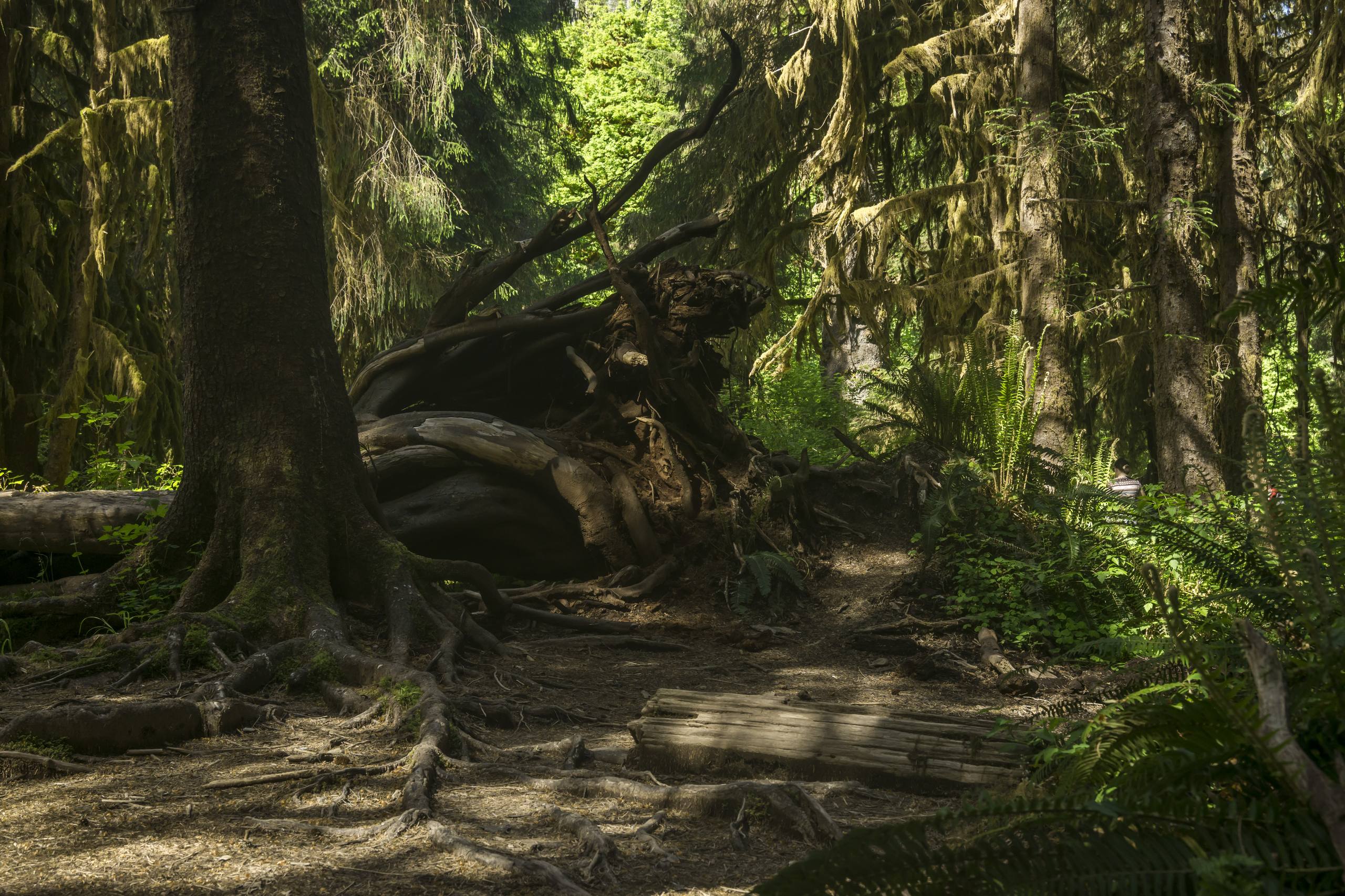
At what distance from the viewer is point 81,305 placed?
8828 mm

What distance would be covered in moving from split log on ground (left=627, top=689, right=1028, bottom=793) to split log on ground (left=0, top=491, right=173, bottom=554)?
4214 millimetres

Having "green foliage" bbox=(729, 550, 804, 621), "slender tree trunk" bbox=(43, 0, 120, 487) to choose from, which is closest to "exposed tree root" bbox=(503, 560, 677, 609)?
"green foliage" bbox=(729, 550, 804, 621)

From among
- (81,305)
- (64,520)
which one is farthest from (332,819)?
(81,305)

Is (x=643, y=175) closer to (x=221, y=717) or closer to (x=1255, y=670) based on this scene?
(x=221, y=717)

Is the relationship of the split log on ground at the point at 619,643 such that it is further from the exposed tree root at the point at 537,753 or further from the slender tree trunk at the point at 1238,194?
the slender tree trunk at the point at 1238,194

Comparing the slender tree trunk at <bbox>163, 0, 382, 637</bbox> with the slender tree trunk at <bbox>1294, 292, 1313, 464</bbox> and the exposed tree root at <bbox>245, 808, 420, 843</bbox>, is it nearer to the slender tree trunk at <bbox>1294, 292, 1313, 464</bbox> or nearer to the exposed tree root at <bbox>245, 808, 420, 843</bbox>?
the exposed tree root at <bbox>245, 808, 420, 843</bbox>

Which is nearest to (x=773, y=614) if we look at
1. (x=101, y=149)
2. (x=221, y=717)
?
(x=221, y=717)

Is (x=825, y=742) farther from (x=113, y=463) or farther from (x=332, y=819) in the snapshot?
(x=113, y=463)

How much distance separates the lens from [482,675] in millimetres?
5508

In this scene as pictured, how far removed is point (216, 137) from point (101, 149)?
376 cm

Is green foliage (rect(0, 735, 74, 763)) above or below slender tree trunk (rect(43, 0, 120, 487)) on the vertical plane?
below

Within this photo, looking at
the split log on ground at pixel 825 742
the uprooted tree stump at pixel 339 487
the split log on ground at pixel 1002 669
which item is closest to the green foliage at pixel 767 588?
the uprooted tree stump at pixel 339 487

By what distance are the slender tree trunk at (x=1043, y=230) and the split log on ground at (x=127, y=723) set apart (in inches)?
273

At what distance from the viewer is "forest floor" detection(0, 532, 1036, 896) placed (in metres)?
2.65
